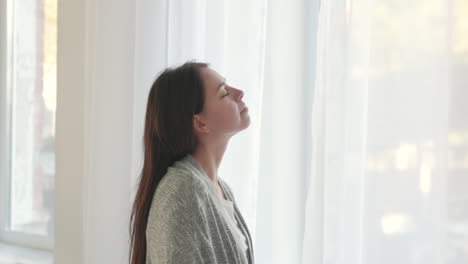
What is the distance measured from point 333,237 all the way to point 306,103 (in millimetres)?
344

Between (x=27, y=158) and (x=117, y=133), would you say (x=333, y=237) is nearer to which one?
(x=117, y=133)

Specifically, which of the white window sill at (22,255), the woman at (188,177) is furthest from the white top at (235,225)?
the white window sill at (22,255)

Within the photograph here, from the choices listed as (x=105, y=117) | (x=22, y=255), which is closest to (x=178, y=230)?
(x=105, y=117)

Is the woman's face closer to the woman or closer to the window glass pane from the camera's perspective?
the woman

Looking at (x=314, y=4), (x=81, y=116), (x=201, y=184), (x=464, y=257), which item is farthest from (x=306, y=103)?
(x=81, y=116)

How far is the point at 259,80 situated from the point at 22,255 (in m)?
1.32

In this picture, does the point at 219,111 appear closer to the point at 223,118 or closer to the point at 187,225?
the point at 223,118

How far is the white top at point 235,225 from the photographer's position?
119cm

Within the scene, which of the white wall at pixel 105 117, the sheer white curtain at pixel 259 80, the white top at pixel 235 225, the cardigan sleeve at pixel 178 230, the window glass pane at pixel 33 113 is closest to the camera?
the cardigan sleeve at pixel 178 230

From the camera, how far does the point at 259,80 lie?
1.46m

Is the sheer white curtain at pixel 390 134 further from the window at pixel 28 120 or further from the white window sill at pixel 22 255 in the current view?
the window at pixel 28 120

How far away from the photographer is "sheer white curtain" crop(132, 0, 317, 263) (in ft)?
4.54

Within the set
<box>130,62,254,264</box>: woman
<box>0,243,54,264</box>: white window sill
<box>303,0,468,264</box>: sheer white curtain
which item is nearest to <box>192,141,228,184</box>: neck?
<box>130,62,254,264</box>: woman

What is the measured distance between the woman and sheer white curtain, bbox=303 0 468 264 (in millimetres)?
207
